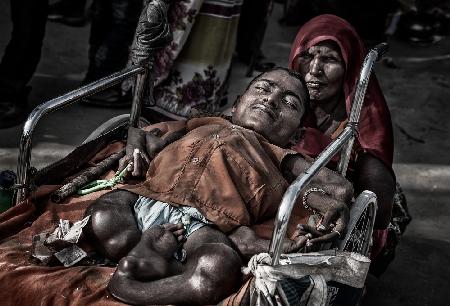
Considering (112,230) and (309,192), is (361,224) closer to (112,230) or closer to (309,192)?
(309,192)

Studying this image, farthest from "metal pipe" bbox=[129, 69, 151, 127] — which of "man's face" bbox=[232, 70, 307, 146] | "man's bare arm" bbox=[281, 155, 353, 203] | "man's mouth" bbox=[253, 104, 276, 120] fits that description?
"man's bare arm" bbox=[281, 155, 353, 203]

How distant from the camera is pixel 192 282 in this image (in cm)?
269

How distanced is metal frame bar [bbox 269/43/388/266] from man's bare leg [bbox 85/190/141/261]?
632 millimetres

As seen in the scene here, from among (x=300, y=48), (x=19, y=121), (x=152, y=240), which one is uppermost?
(x=300, y=48)

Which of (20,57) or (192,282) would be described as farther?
(20,57)

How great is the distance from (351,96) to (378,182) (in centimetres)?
49

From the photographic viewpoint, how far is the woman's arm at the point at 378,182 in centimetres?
374

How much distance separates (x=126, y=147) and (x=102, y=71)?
8.92 ft

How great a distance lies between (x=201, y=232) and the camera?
2.97 metres

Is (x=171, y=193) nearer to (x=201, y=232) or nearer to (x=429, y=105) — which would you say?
(x=201, y=232)

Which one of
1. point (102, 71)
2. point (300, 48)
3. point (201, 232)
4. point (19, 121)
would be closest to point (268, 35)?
point (102, 71)

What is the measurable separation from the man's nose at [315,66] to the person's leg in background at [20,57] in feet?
7.77

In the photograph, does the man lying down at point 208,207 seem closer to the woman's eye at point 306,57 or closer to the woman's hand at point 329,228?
the woman's hand at point 329,228

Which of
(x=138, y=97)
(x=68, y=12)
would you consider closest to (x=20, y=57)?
(x=138, y=97)
